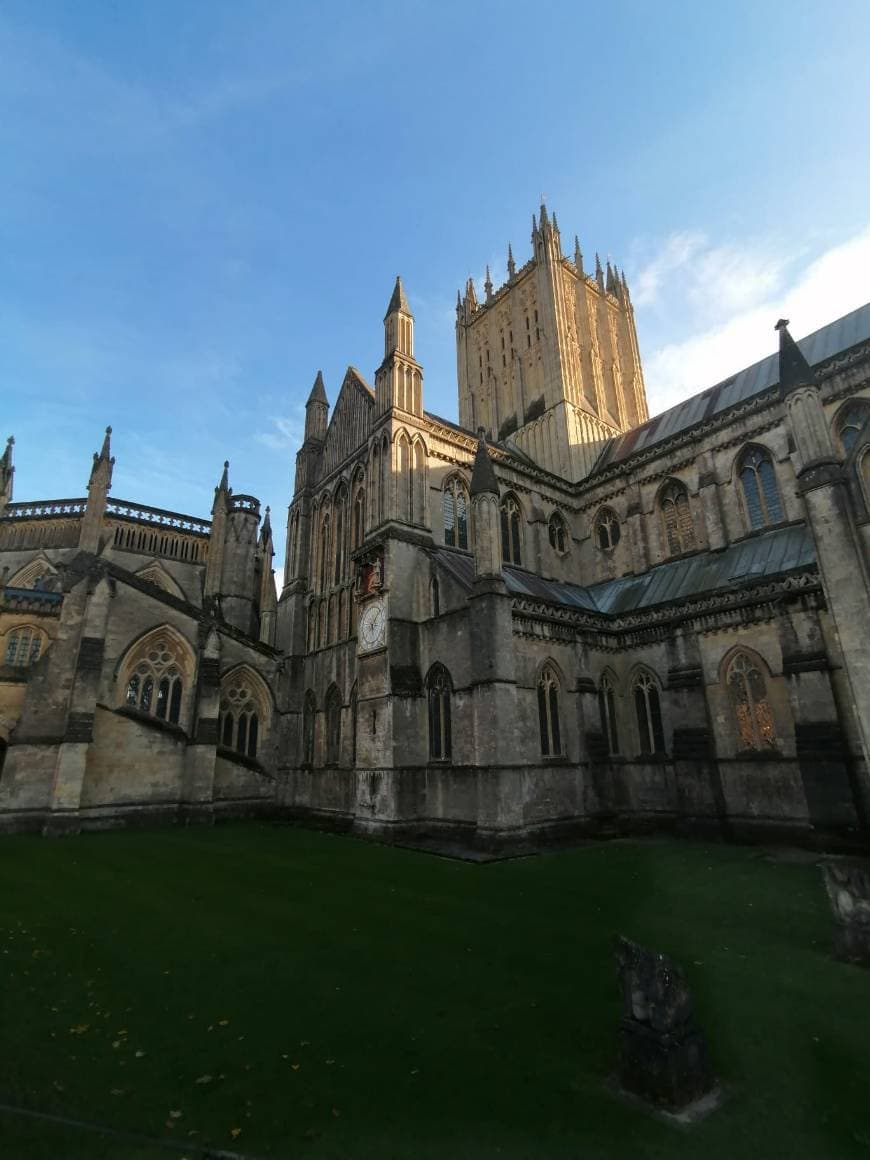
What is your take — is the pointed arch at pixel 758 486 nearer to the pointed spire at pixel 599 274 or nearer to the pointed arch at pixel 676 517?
the pointed arch at pixel 676 517

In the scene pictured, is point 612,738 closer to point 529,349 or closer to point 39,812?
point 39,812

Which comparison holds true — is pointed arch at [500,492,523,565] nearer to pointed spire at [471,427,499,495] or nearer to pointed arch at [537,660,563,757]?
pointed spire at [471,427,499,495]

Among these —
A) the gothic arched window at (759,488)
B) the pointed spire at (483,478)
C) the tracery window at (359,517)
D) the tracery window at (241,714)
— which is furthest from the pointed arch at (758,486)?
the tracery window at (241,714)

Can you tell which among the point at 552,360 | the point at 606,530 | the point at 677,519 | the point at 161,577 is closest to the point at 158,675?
the point at 161,577

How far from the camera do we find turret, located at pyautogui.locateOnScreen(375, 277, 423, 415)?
78.3ft

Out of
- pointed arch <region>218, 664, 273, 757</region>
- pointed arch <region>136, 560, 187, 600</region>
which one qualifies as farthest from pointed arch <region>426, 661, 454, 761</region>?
pointed arch <region>136, 560, 187, 600</region>

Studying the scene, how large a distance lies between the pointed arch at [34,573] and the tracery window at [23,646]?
8597mm

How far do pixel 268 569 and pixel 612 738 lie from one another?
74.5 feet

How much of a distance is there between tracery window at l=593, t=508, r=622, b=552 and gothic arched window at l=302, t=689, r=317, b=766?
15.9 metres

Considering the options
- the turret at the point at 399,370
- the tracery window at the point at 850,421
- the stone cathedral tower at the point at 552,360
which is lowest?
the tracery window at the point at 850,421

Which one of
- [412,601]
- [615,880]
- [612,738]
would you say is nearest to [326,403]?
[412,601]

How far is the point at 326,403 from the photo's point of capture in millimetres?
32406

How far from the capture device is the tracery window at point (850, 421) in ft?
66.7

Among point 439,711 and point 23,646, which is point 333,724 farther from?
point 23,646
